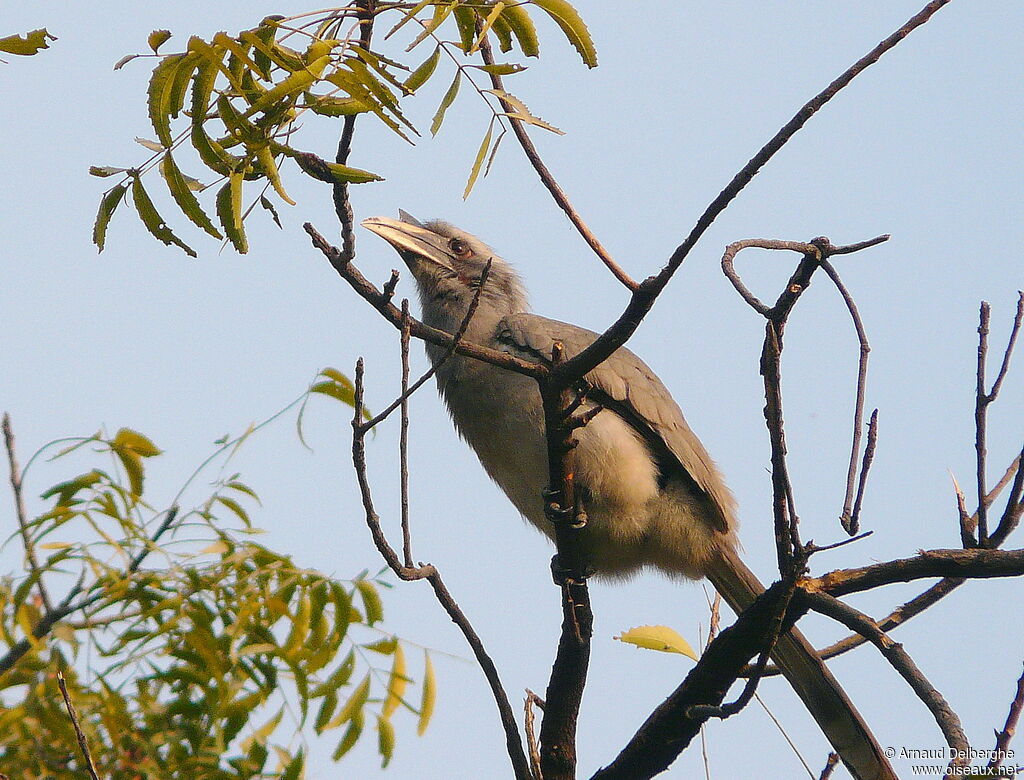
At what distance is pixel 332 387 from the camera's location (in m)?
3.60

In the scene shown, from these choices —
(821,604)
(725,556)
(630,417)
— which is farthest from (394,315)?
(725,556)

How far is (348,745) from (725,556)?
2.37 meters

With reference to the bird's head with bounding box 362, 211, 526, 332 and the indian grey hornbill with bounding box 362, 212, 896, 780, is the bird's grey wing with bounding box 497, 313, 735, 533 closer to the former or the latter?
the indian grey hornbill with bounding box 362, 212, 896, 780

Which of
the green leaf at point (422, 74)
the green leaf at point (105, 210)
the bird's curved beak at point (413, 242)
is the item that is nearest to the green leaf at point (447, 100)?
the green leaf at point (422, 74)

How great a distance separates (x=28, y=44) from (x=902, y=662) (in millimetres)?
2803

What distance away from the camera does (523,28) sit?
2760 millimetres

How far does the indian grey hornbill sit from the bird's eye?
0.60 m

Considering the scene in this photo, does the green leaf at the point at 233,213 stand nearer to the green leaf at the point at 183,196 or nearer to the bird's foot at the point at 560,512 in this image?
the green leaf at the point at 183,196

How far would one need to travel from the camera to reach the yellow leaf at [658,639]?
12.7ft

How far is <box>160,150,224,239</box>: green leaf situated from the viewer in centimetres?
253

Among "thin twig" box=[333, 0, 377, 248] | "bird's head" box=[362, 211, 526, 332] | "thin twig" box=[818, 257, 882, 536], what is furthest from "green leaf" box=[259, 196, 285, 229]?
"bird's head" box=[362, 211, 526, 332]

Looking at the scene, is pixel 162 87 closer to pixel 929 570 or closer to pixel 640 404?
pixel 929 570

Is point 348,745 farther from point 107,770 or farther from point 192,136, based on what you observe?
point 192,136

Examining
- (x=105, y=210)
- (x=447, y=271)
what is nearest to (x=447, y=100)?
(x=105, y=210)
